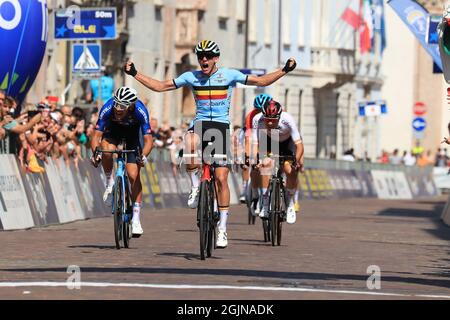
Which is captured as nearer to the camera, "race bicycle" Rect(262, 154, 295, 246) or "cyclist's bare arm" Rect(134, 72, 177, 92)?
"cyclist's bare arm" Rect(134, 72, 177, 92)

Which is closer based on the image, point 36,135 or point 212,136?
point 212,136

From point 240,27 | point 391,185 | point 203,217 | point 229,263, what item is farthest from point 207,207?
point 240,27

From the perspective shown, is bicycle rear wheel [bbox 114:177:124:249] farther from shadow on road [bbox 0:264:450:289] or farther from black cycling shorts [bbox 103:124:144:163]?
shadow on road [bbox 0:264:450:289]

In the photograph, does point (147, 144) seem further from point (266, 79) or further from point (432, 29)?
point (432, 29)

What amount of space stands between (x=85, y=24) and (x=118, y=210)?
48.5 ft

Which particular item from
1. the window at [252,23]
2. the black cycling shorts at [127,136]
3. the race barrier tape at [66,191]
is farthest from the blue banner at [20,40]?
the window at [252,23]

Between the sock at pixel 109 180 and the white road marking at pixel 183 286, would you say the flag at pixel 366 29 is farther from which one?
the white road marking at pixel 183 286

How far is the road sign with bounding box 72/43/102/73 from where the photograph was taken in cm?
3491

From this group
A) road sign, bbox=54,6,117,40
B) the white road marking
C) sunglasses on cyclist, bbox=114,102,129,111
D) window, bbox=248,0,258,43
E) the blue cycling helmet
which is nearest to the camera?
the white road marking

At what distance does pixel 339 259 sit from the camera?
19578 mm

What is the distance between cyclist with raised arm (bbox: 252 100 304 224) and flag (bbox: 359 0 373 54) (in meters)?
53.7

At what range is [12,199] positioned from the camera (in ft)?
81.6

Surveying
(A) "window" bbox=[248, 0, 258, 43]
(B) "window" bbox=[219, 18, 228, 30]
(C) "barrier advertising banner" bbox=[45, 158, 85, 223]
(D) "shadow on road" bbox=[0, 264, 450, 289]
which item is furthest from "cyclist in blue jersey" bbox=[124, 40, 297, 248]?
(A) "window" bbox=[248, 0, 258, 43]
